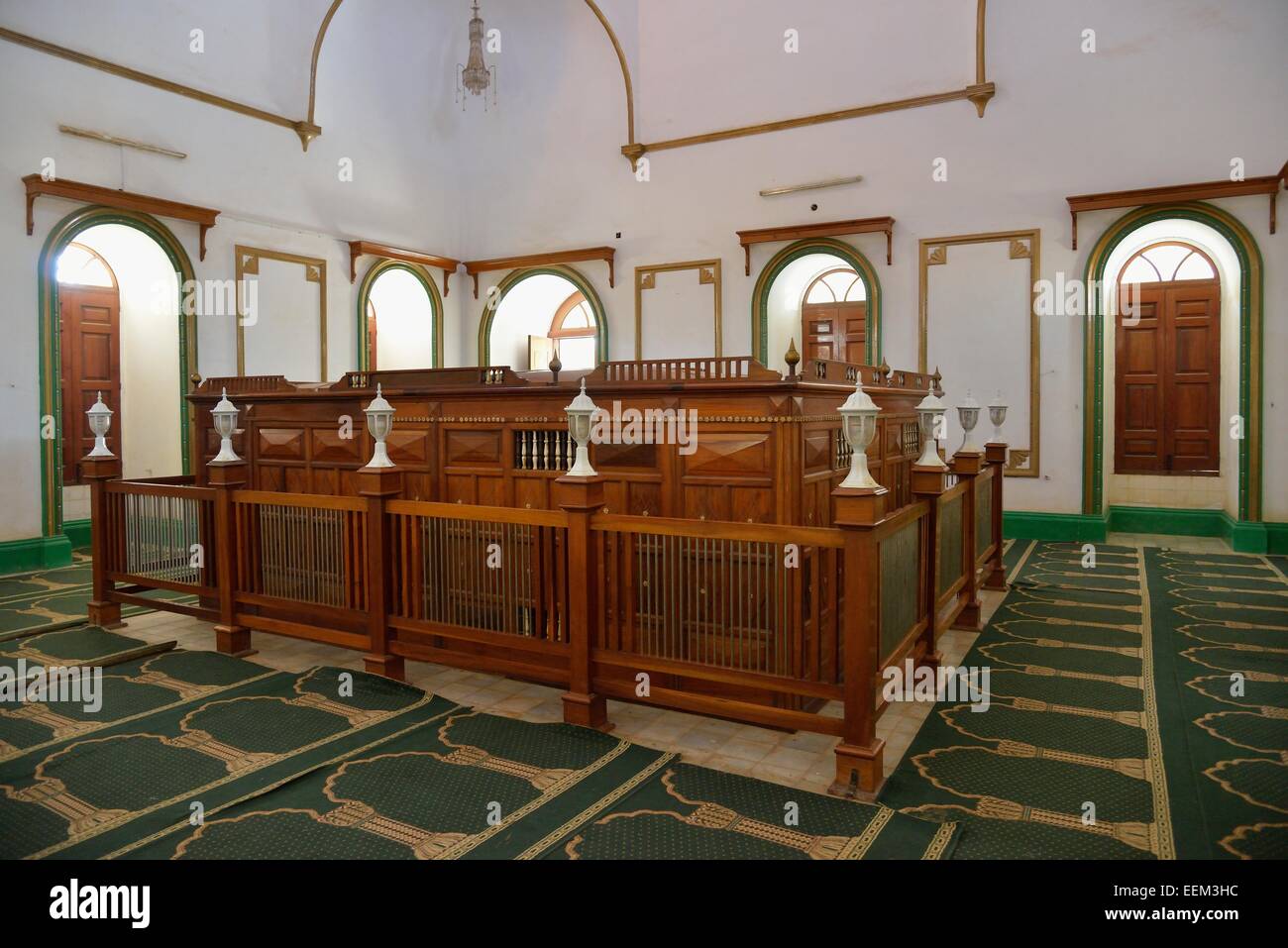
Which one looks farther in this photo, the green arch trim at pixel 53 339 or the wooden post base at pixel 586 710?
the green arch trim at pixel 53 339

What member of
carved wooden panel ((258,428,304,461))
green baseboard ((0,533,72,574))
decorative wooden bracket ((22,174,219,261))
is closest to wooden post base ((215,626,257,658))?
carved wooden panel ((258,428,304,461))

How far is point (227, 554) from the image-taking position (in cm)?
445

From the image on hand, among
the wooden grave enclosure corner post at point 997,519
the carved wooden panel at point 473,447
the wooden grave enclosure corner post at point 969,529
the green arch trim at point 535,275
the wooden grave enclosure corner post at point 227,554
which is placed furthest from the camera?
the green arch trim at point 535,275

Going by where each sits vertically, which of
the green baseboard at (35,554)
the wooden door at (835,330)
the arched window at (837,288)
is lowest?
the green baseboard at (35,554)

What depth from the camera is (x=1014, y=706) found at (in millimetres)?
3740

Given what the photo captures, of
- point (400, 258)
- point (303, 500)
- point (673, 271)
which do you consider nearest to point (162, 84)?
point (400, 258)

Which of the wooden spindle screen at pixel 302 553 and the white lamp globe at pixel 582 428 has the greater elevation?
the white lamp globe at pixel 582 428

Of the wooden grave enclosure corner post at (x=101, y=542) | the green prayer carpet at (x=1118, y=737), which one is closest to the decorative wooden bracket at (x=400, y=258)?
the wooden grave enclosure corner post at (x=101, y=542)

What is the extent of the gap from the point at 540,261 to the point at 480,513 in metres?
7.99

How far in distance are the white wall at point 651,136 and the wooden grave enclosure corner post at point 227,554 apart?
12.6 feet

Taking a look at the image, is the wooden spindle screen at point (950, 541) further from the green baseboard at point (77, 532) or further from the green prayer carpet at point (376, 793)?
the green baseboard at point (77, 532)

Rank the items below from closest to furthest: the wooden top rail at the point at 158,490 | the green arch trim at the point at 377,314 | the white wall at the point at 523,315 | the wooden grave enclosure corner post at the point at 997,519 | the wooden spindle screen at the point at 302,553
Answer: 1. the wooden spindle screen at the point at 302,553
2. the wooden top rail at the point at 158,490
3. the wooden grave enclosure corner post at the point at 997,519
4. the green arch trim at the point at 377,314
5. the white wall at the point at 523,315

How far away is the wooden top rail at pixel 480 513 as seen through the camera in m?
3.49
